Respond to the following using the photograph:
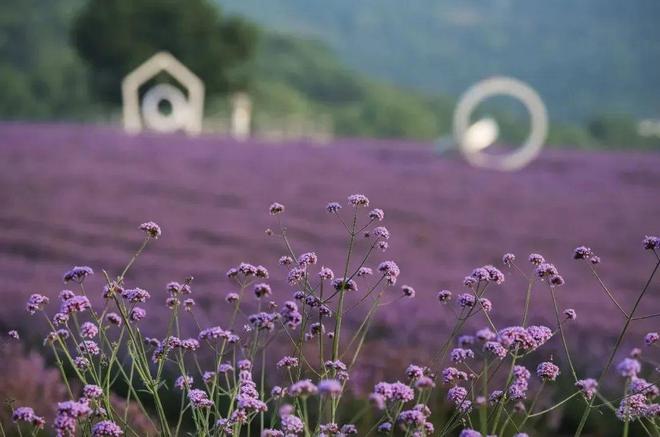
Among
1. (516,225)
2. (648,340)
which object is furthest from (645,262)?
(648,340)

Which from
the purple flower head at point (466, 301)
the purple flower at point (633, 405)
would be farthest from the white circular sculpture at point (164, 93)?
the purple flower at point (633, 405)

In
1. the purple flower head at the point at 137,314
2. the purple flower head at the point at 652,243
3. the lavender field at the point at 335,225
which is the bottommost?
the lavender field at the point at 335,225

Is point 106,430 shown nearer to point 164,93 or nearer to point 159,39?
point 164,93

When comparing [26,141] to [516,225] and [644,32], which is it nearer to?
[516,225]

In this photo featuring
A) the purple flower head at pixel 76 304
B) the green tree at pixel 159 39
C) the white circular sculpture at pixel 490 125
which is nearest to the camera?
the purple flower head at pixel 76 304

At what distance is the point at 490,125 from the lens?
11266 millimetres

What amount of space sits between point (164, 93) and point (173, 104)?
390 millimetres

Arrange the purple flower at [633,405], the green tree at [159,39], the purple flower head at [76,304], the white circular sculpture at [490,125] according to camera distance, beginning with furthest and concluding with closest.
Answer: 1. the green tree at [159,39]
2. the white circular sculpture at [490,125]
3. the purple flower at [633,405]
4. the purple flower head at [76,304]

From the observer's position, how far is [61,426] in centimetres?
129

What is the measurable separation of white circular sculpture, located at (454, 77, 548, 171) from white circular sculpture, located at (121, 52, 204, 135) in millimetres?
13709

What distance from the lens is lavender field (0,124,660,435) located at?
167 inches

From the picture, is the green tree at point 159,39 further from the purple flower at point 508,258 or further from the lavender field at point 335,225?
the purple flower at point 508,258

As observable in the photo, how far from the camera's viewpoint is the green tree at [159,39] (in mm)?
25281

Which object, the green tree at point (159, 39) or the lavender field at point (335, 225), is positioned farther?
the green tree at point (159, 39)
